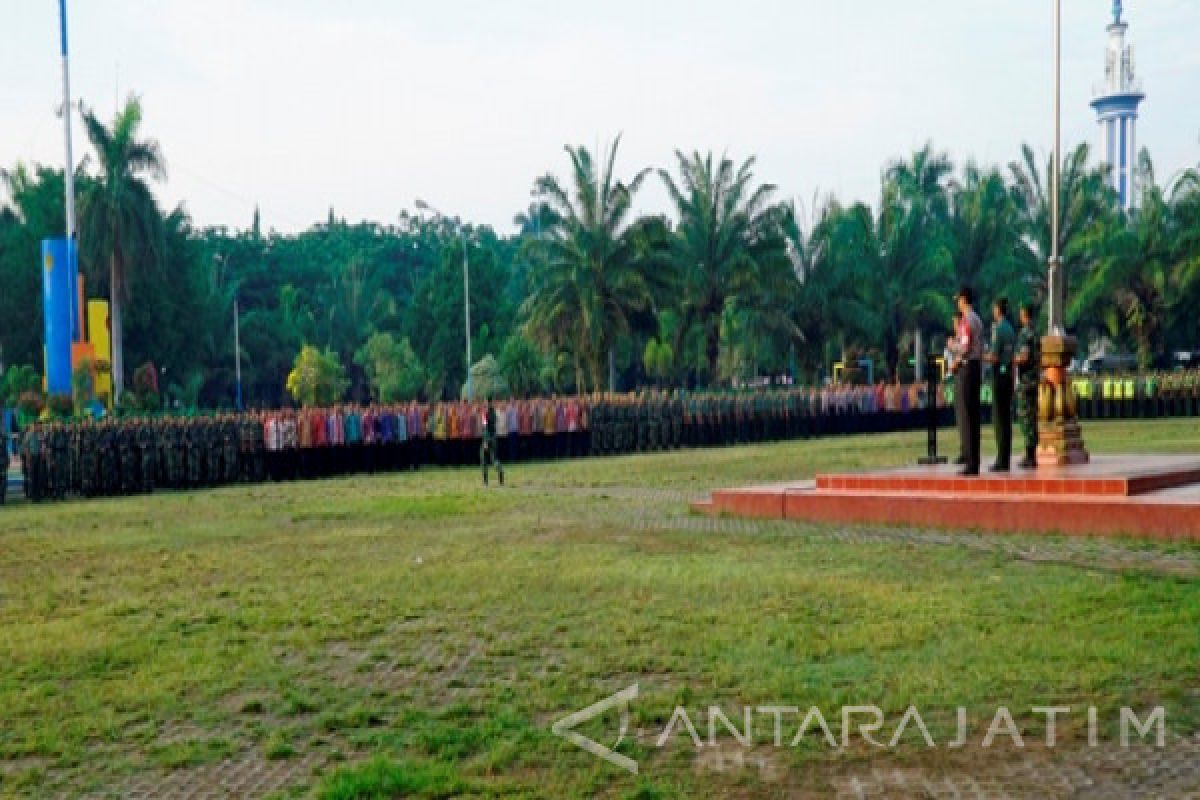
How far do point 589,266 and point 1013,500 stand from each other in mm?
22052

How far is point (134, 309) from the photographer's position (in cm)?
4394

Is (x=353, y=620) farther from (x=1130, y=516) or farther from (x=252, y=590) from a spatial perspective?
(x=1130, y=516)

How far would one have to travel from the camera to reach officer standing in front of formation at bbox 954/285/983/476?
1127 centimetres

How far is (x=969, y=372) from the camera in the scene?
37.3ft

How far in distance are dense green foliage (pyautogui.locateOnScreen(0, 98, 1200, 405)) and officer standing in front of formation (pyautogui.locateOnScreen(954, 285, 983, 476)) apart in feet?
67.3

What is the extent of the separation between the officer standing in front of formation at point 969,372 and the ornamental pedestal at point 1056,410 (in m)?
1.17

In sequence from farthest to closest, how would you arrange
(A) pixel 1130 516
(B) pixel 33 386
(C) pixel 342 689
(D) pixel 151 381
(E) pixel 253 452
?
(D) pixel 151 381, (B) pixel 33 386, (E) pixel 253 452, (A) pixel 1130 516, (C) pixel 342 689

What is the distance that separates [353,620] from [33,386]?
3149cm

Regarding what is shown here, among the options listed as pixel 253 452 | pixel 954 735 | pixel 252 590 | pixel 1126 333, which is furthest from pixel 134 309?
pixel 954 735

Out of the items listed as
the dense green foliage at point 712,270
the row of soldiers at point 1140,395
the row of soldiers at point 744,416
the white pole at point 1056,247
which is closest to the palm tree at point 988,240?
the dense green foliage at point 712,270

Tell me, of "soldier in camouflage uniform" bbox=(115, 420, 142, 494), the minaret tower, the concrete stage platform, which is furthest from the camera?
the minaret tower

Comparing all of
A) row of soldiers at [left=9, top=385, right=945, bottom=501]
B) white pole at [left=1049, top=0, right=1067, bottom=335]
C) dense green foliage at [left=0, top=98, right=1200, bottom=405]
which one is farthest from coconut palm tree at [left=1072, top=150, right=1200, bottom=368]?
white pole at [left=1049, top=0, right=1067, bottom=335]

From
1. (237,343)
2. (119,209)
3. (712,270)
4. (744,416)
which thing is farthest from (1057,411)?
(237,343)

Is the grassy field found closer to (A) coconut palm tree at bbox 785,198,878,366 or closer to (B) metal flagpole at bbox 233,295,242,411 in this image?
(A) coconut palm tree at bbox 785,198,878,366
